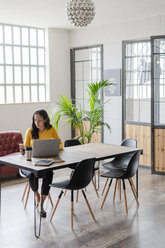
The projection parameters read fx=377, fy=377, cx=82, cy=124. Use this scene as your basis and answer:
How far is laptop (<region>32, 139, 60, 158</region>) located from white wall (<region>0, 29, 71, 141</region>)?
132 inches

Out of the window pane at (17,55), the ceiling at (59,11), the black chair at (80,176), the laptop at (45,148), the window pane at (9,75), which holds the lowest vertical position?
the black chair at (80,176)

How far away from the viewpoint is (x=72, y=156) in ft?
16.1

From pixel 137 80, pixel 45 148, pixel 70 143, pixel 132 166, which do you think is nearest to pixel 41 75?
pixel 137 80

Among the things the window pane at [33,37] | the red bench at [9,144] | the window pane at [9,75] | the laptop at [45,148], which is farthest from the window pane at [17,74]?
the laptop at [45,148]

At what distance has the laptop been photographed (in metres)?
4.79

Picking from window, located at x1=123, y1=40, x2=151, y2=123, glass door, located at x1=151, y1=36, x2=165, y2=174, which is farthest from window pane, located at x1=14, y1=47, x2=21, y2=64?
glass door, located at x1=151, y1=36, x2=165, y2=174

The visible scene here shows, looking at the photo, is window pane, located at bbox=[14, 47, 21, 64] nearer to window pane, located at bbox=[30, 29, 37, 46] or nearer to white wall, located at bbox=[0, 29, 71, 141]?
window pane, located at bbox=[30, 29, 37, 46]

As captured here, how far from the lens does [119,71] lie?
8.04 m

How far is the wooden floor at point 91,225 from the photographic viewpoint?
13.5ft

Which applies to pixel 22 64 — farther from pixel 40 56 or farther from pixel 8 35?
pixel 8 35

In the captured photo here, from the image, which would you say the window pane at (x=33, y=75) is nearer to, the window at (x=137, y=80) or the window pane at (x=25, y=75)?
the window pane at (x=25, y=75)

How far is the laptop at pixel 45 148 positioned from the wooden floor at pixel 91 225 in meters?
0.82

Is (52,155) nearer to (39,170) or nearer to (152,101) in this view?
(39,170)

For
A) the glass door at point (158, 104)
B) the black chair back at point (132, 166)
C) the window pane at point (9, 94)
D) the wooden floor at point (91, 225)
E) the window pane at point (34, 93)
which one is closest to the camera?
the wooden floor at point (91, 225)
